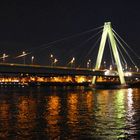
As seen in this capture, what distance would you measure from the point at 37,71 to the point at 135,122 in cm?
4789

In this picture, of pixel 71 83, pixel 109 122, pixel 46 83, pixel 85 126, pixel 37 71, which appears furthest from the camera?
pixel 46 83

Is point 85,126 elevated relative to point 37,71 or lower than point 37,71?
lower

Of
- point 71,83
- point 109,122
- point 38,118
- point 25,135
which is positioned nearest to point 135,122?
point 109,122

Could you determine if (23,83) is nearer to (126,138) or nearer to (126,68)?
(126,68)

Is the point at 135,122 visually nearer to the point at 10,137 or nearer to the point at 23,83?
the point at 10,137

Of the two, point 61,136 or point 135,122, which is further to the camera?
point 135,122

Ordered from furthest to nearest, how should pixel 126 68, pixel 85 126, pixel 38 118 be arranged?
pixel 126 68
pixel 38 118
pixel 85 126

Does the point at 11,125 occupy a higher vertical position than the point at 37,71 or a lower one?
lower

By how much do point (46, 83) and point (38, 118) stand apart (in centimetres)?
10844

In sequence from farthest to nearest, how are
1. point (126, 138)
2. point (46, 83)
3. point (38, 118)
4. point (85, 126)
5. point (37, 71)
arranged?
1. point (46, 83)
2. point (37, 71)
3. point (38, 118)
4. point (85, 126)
5. point (126, 138)

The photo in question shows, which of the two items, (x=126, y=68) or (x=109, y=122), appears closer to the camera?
(x=109, y=122)

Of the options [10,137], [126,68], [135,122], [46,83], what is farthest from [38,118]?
[46,83]

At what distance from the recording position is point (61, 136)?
18547mm

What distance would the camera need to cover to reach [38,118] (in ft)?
81.8
